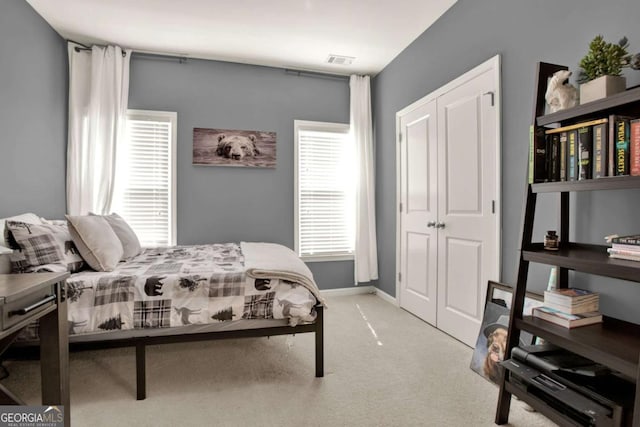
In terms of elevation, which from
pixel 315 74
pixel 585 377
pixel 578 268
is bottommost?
pixel 585 377

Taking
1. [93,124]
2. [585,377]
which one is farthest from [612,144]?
[93,124]

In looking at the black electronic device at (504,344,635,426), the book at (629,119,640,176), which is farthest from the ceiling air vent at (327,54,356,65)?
the black electronic device at (504,344,635,426)

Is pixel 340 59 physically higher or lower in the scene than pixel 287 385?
higher

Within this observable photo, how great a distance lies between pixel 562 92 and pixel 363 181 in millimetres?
2619

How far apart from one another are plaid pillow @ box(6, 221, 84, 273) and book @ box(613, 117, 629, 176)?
9.42 feet

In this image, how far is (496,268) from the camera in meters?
2.40

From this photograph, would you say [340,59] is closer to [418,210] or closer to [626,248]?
[418,210]

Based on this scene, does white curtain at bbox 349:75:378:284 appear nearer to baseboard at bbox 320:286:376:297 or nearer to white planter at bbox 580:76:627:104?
baseboard at bbox 320:286:376:297

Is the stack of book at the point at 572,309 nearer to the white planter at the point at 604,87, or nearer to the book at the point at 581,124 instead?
the book at the point at 581,124

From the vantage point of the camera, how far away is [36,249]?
6.35ft

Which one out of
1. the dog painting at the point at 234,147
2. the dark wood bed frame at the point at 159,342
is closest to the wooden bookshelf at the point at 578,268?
the dark wood bed frame at the point at 159,342

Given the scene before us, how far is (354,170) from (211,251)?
2.03 meters

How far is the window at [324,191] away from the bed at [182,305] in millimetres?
1867

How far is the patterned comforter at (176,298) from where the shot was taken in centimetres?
191
